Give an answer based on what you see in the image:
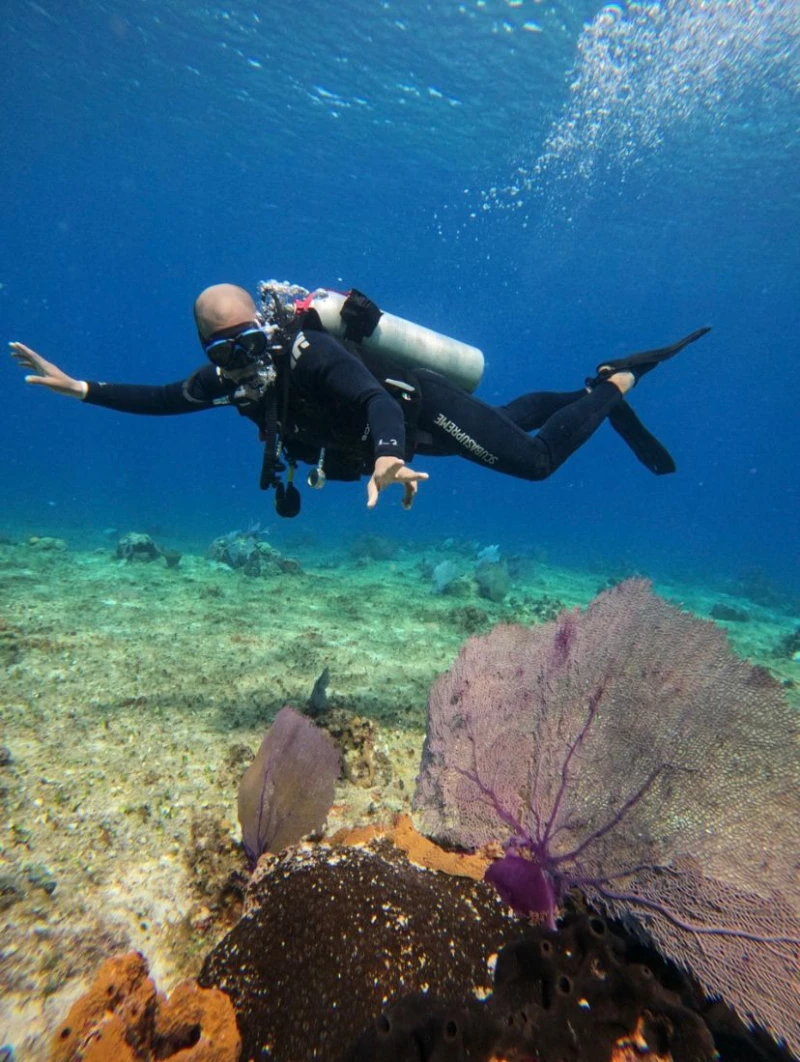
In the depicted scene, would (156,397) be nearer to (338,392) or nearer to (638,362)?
(338,392)

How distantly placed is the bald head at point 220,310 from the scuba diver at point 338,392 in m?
0.01

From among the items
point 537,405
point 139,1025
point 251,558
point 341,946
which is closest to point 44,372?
point 139,1025

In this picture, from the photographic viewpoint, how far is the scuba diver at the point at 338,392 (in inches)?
155

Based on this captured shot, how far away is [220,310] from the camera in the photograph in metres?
4.21

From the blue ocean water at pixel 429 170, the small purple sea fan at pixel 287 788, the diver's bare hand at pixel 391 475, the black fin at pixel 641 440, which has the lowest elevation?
the small purple sea fan at pixel 287 788

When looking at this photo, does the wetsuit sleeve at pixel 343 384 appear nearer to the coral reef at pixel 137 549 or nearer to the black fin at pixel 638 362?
the black fin at pixel 638 362

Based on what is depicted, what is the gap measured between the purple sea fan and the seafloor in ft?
3.26

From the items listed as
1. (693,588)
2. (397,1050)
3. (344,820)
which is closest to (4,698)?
(344,820)

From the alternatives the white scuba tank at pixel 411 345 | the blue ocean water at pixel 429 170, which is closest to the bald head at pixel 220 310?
the white scuba tank at pixel 411 345

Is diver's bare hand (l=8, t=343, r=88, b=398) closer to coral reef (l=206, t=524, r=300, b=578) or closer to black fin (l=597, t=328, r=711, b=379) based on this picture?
black fin (l=597, t=328, r=711, b=379)

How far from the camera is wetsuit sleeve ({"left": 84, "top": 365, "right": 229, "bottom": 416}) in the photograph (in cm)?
497

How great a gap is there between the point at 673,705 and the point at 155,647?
585cm

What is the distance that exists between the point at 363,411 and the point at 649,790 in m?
3.06

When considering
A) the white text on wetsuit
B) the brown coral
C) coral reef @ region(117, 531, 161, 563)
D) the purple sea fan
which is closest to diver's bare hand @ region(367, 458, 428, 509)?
the purple sea fan
